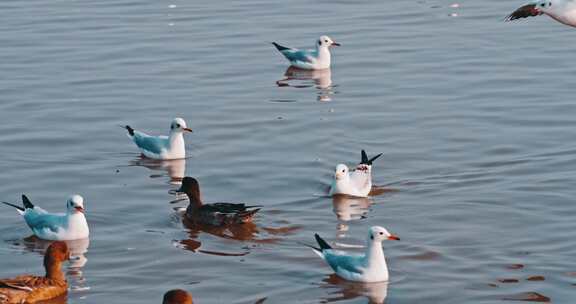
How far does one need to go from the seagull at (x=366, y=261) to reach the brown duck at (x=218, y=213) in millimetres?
1565

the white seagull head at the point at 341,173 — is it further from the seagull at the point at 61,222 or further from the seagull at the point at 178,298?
the seagull at the point at 178,298

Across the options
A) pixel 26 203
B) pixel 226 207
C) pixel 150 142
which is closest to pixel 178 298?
pixel 226 207

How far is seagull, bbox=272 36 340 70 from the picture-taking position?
23.9 metres

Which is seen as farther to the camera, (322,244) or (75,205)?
(75,205)

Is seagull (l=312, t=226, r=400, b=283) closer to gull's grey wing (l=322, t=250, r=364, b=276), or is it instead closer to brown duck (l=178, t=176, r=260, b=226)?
gull's grey wing (l=322, t=250, r=364, b=276)

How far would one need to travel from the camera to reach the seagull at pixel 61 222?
15062mm

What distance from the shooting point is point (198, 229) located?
15.7 metres

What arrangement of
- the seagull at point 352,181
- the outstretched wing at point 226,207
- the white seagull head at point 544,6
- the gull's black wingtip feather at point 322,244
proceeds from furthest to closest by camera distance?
the white seagull head at point 544,6 → the seagull at point 352,181 → the outstretched wing at point 226,207 → the gull's black wingtip feather at point 322,244

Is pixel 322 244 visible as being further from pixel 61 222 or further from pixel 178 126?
pixel 178 126

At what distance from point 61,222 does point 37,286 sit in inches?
80.2

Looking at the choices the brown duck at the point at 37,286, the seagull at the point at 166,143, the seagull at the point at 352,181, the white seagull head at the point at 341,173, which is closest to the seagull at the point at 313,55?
the seagull at the point at 166,143

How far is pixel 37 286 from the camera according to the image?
13.2m

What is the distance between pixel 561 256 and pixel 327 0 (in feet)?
49.6

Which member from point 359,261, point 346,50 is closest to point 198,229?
point 359,261
